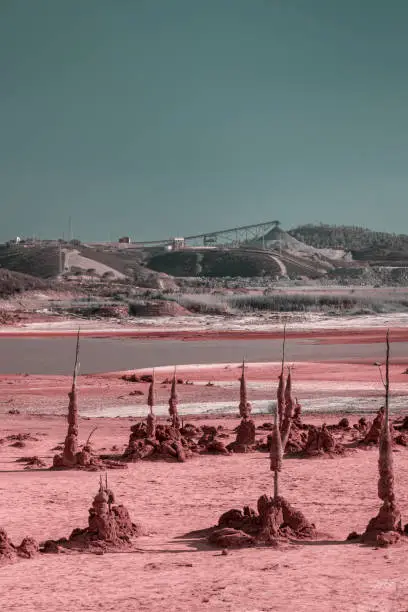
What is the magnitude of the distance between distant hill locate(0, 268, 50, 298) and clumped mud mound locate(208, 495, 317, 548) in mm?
100290

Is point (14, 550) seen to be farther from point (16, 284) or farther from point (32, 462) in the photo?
point (16, 284)

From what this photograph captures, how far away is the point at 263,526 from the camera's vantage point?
50.8 ft

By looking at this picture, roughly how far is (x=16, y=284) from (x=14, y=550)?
10811 cm

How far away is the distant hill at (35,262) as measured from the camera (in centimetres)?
16800

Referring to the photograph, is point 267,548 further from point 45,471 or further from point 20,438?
point 20,438

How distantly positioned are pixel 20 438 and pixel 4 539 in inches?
477

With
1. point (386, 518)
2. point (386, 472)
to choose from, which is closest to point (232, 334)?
point (386, 472)

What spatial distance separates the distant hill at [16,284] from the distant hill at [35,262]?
29610 mm

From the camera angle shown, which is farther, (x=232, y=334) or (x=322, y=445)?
(x=232, y=334)

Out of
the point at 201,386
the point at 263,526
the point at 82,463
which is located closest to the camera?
the point at 263,526

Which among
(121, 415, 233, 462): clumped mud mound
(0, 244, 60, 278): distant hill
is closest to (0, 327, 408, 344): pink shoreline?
(121, 415, 233, 462): clumped mud mound

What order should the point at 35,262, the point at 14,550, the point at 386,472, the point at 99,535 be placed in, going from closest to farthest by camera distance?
the point at 14,550
the point at 99,535
the point at 386,472
the point at 35,262

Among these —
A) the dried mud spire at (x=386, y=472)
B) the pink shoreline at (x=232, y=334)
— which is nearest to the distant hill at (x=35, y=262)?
the pink shoreline at (x=232, y=334)

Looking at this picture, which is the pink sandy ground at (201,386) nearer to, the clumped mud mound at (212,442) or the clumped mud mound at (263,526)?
the clumped mud mound at (212,442)
